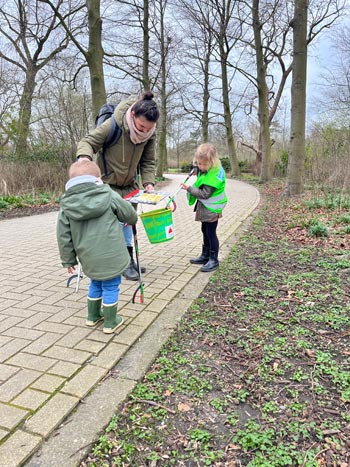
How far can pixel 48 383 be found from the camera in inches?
92.6

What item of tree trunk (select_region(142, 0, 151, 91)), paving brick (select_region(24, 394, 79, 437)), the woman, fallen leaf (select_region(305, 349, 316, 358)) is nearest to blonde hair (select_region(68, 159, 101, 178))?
the woman

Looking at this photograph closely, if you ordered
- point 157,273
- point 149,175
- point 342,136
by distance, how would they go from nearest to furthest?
1. point 149,175
2. point 157,273
3. point 342,136

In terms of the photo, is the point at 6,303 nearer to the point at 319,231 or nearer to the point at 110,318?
the point at 110,318

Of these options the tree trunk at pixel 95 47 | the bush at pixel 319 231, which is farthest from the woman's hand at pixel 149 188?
the tree trunk at pixel 95 47

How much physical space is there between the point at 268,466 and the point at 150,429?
65 centimetres

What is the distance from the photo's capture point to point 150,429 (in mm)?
2016

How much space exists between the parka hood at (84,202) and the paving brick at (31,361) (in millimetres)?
1048

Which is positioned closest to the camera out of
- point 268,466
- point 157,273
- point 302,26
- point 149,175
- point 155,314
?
point 268,466

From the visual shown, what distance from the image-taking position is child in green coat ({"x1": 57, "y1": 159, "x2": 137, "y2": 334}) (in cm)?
267

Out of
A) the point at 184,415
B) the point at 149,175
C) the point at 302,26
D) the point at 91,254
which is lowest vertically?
the point at 184,415

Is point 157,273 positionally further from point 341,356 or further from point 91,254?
point 341,356

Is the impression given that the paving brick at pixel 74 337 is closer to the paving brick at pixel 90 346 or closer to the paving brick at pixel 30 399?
the paving brick at pixel 90 346

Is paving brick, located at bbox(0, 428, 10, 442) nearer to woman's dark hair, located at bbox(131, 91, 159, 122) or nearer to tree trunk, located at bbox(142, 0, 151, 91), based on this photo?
woman's dark hair, located at bbox(131, 91, 159, 122)

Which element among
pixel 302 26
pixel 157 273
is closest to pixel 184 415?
pixel 157 273
